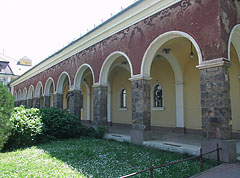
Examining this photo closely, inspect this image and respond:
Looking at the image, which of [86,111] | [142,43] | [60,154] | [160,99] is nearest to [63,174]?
[60,154]

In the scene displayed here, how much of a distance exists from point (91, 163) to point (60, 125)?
500cm

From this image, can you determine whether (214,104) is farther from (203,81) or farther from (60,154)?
(60,154)

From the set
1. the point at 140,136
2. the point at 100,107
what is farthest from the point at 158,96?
the point at 140,136

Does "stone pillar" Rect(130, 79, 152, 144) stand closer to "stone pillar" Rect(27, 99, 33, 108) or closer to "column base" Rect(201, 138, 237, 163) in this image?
"column base" Rect(201, 138, 237, 163)

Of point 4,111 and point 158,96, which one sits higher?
point 158,96

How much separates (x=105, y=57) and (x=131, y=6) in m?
3.09

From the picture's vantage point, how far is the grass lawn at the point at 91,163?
4.95m

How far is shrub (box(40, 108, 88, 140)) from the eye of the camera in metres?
9.93

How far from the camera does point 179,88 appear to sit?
11.0 m

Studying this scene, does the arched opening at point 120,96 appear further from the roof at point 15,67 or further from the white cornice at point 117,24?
the roof at point 15,67

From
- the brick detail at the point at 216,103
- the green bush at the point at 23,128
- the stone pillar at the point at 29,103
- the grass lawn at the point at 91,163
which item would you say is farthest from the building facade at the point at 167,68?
the stone pillar at the point at 29,103

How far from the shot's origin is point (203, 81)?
623 centimetres

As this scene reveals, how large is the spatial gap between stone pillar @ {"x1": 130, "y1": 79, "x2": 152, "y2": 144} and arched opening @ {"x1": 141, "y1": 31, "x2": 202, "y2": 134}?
7.06 ft

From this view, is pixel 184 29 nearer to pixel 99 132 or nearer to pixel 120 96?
pixel 99 132
